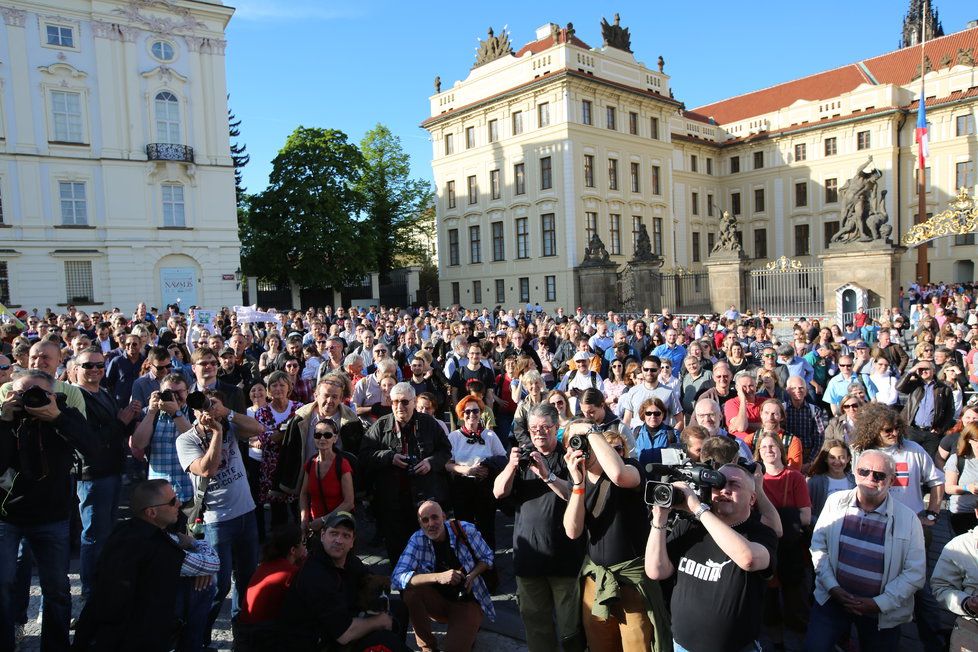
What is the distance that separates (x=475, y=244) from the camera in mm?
42031

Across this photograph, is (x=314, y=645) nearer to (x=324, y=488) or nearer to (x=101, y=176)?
(x=324, y=488)

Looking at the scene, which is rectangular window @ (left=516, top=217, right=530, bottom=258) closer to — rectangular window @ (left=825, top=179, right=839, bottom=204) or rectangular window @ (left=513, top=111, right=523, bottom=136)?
rectangular window @ (left=513, top=111, right=523, bottom=136)

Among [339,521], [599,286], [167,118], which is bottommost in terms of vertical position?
[339,521]

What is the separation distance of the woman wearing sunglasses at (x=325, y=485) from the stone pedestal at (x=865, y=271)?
18.7 metres

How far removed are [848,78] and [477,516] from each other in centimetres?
5542

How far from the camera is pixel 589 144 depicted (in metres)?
36.8

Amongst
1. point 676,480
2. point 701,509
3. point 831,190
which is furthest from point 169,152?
point 831,190

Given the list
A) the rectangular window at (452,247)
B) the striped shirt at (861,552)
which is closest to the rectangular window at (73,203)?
the rectangular window at (452,247)

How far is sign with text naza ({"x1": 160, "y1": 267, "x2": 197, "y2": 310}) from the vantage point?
30672 millimetres

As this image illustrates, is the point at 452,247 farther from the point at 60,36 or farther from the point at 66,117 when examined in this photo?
the point at 60,36

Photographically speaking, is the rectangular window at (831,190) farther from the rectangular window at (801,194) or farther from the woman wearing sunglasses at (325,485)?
the woman wearing sunglasses at (325,485)

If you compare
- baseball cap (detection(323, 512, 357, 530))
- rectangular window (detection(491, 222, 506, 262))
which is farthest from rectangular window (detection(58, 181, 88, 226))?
baseball cap (detection(323, 512, 357, 530))

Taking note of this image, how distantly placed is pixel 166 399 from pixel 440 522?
6.82ft

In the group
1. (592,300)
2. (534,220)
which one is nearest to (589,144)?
(534,220)
